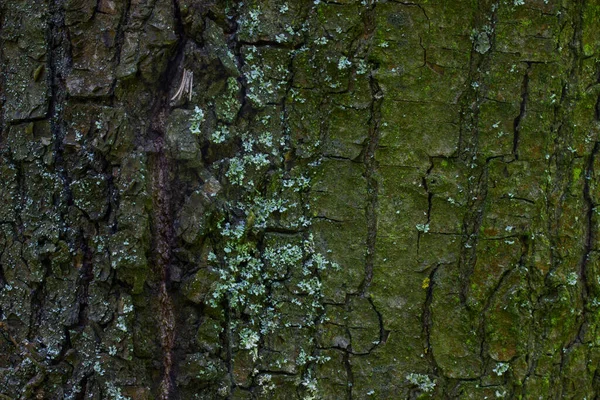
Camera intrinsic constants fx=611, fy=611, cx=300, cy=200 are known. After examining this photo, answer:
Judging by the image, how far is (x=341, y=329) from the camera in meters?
1.53

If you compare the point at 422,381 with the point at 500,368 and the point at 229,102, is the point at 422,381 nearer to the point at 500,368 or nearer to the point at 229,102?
the point at 500,368

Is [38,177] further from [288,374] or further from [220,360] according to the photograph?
[288,374]

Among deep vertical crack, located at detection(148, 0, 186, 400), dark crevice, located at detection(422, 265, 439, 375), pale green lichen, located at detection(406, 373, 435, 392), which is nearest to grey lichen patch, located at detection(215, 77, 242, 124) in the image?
deep vertical crack, located at detection(148, 0, 186, 400)

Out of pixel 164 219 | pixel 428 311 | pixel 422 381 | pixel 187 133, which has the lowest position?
pixel 422 381

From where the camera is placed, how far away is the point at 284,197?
153 centimetres

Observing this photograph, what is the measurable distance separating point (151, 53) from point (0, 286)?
0.72 metres

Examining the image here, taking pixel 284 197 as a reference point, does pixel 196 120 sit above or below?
above

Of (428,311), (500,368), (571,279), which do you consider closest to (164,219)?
(428,311)

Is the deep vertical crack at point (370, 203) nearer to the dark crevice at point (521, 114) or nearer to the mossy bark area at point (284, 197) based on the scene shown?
the mossy bark area at point (284, 197)

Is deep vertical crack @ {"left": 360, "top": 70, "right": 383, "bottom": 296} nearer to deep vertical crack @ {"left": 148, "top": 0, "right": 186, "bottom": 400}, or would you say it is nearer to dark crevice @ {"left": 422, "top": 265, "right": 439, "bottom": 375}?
dark crevice @ {"left": 422, "top": 265, "right": 439, "bottom": 375}

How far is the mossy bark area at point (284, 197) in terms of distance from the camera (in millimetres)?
1510

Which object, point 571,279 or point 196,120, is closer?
point 196,120

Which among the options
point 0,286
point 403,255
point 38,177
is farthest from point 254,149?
point 0,286

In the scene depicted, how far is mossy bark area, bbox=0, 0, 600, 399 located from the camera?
1510mm
